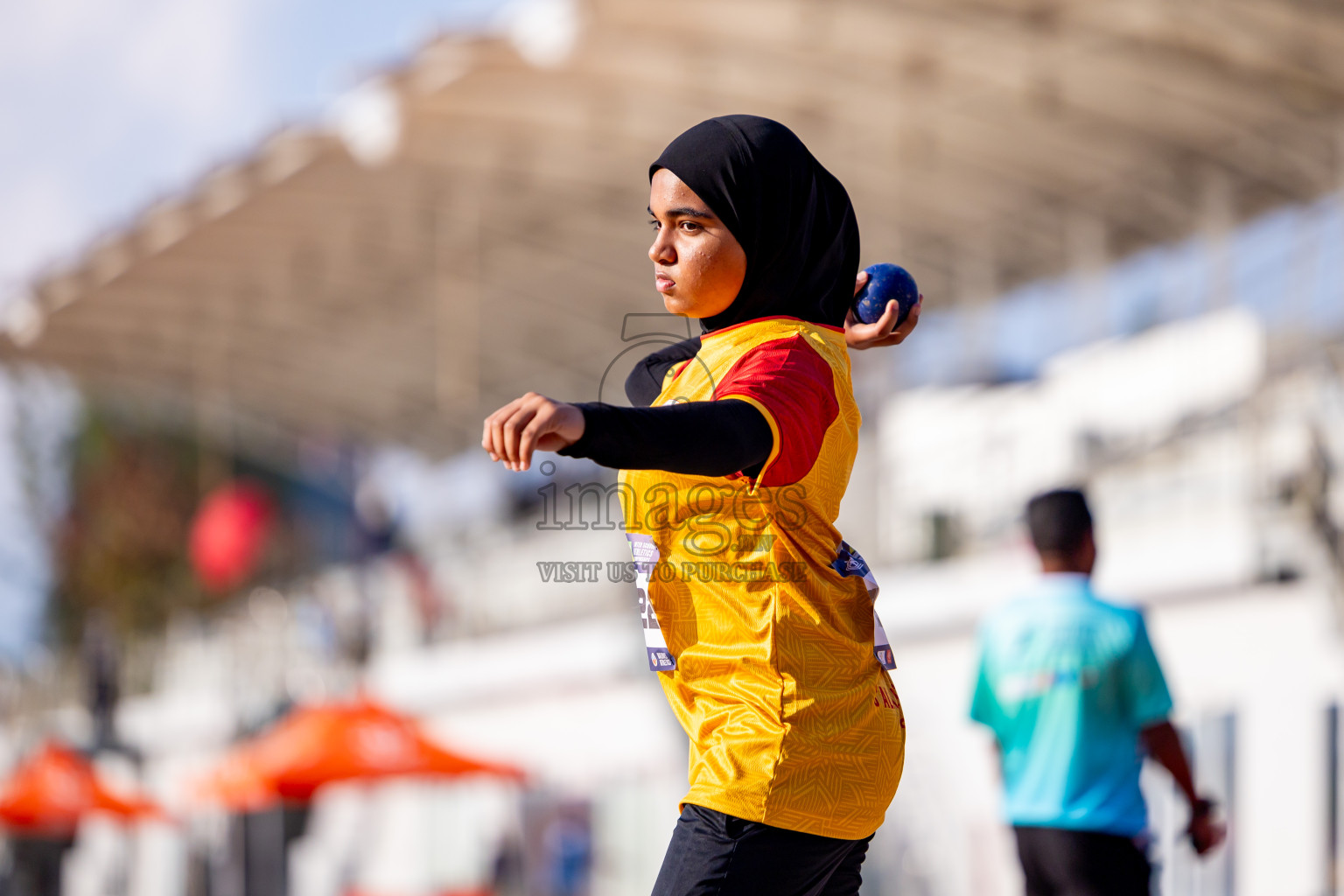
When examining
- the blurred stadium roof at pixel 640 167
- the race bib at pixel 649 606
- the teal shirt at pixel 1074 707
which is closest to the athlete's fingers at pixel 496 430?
the race bib at pixel 649 606

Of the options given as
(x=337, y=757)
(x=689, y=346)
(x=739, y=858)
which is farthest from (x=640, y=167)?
(x=739, y=858)

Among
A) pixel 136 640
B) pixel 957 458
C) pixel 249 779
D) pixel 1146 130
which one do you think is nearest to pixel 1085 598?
pixel 957 458

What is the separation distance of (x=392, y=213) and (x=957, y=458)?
31.2 feet

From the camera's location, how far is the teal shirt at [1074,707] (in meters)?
4.75

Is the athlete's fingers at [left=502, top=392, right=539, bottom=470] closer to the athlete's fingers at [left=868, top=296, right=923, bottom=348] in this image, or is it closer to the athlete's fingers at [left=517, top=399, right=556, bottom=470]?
the athlete's fingers at [left=517, top=399, right=556, bottom=470]

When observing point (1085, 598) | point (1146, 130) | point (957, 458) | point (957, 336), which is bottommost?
point (1085, 598)

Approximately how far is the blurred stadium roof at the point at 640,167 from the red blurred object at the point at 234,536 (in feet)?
8.73

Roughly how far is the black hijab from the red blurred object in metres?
23.2

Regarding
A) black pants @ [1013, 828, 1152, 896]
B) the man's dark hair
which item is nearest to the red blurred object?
the man's dark hair

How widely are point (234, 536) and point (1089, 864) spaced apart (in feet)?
72.0

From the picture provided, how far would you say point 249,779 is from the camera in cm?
1392

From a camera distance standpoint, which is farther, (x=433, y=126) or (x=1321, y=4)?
(x=433, y=126)

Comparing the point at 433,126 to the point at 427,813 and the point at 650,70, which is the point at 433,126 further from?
the point at 427,813

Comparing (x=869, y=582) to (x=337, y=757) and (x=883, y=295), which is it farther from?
(x=337, y=757)
